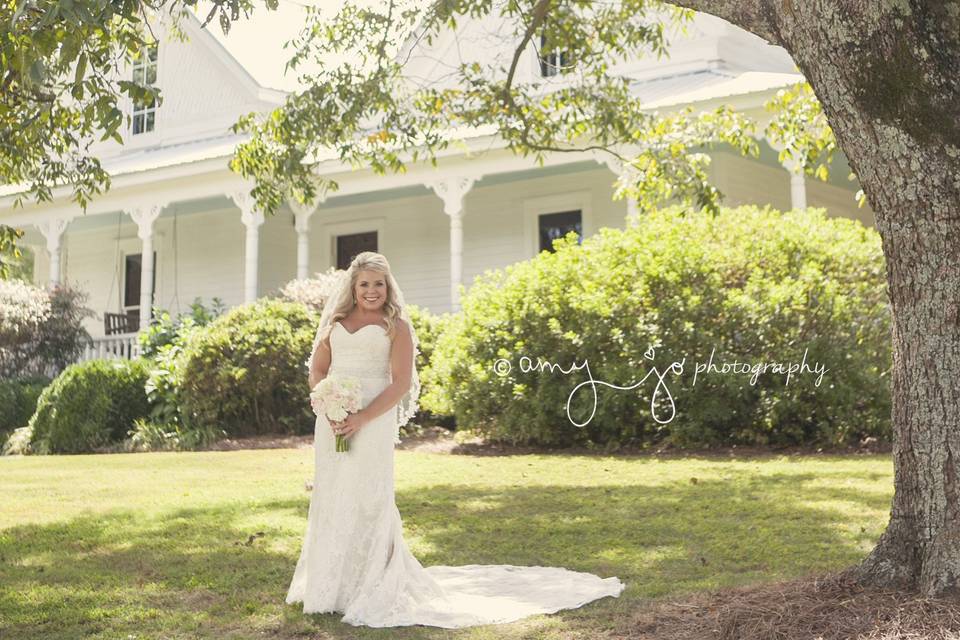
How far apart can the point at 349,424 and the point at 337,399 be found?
15 cm

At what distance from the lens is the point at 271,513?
809 centimetres

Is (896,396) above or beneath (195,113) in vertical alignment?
beneath

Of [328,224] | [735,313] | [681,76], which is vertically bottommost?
[735,313]

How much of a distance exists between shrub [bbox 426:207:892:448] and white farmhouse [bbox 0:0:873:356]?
343 cm

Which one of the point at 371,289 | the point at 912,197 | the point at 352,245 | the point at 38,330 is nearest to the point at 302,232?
the point at 352,245

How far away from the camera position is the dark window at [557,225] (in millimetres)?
18922

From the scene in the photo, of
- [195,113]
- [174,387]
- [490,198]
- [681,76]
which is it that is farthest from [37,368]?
[681,76]

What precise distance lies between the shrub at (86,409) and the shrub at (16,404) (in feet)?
7.14

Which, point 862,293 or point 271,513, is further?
point 862,293

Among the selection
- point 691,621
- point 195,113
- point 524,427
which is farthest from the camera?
point 195,113

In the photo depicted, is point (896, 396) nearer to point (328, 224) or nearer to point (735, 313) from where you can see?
point (735, 313)

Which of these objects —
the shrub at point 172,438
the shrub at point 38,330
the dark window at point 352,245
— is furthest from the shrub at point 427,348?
the shrub at point 38,330

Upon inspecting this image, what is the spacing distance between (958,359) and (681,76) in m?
14.9

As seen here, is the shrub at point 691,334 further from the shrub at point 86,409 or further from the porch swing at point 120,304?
the porch swing at point 120,304
